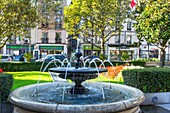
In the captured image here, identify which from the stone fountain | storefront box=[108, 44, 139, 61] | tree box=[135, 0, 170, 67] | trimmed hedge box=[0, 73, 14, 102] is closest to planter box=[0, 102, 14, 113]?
trimmed hedge box=[0, 73, 14, 102]

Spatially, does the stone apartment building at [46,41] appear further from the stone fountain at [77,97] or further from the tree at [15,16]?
the stone fountain at [77,97]

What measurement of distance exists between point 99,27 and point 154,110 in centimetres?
2287

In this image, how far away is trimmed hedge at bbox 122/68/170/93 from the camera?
277 inches

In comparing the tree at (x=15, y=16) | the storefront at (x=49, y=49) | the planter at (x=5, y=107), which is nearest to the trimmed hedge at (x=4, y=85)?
the planter at (x=5, y=107)

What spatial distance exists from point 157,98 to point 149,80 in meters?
0.62

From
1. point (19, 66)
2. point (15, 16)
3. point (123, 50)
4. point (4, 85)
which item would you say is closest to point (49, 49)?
point (123, 50)

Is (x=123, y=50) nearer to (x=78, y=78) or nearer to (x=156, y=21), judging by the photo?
(x=156, y=21)

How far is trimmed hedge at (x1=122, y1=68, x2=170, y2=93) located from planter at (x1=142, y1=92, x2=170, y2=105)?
0.13 m

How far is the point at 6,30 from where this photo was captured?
1923 cm

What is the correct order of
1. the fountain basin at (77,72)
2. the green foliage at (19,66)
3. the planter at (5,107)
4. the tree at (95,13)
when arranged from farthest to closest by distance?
the tree at (95,13) → the green foliage at (19,66) → the planter at (5,107) → the fountain basin at (77,72)

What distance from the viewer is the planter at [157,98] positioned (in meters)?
7.10

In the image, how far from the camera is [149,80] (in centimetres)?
712

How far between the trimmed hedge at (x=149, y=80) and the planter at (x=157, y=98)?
0.13 m

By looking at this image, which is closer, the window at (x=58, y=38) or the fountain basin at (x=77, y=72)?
the fountain basin at (x=77, y=72)
